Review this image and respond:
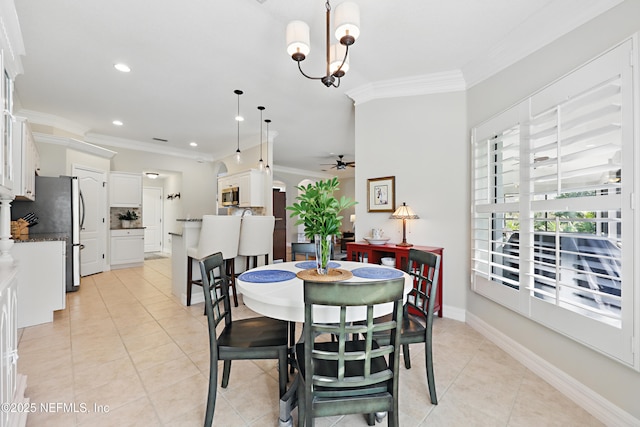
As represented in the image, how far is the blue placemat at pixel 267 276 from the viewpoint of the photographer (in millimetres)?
1626

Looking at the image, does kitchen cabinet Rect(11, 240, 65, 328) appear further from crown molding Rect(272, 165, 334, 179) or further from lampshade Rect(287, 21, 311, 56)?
crown molding Rect(272, 165, 334, 179)

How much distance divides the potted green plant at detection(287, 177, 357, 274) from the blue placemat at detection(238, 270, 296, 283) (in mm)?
274

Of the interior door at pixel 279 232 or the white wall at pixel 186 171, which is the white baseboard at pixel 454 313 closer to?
the interior door at pixel 279 232

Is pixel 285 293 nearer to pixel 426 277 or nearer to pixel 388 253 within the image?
pixel 426 277

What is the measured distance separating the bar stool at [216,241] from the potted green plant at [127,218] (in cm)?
374

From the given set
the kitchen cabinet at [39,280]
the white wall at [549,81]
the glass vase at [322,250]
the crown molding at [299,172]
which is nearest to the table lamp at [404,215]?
the white wall at [549,81]

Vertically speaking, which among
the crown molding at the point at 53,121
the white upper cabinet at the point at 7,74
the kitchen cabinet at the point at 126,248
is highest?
the crown molding at the point at 53,121

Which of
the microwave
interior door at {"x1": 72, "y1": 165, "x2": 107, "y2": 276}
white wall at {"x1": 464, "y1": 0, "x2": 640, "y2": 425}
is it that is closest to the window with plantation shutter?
white wall at {"x1": 464, "y1": 0, "x2": 640, "y2": 425}

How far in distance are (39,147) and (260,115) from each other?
12.2ft

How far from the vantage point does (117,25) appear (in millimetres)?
2410

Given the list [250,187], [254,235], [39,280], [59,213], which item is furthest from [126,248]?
A: [254,235]

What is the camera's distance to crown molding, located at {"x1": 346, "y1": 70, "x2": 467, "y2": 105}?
300cm

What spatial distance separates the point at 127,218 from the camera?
617 centimetres

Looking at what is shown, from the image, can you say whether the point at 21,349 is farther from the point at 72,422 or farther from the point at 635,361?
the point at 635,361
